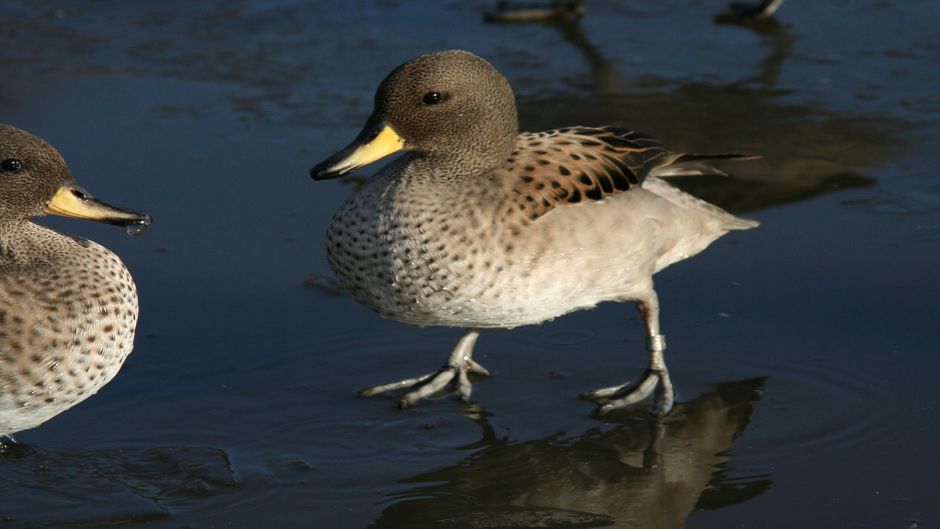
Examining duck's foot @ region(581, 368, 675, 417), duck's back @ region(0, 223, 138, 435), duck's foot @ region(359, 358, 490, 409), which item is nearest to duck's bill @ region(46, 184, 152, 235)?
duck's back @ region(0, 223, 138, 435)

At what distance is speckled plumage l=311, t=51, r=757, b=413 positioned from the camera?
168 inches

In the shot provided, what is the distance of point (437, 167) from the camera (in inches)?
175

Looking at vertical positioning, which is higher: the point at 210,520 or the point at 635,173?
the point at 635,173

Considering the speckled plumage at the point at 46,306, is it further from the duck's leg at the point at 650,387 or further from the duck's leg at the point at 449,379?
the duck's leg at the point at 650,387

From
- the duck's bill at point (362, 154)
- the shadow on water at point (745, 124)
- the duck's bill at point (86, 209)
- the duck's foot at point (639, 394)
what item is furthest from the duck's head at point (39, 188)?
the shadow on water at point (745, 124)

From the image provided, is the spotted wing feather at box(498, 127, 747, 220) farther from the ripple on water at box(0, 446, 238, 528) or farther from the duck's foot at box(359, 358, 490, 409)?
the ripple on water at box(0, 446, 238, 528)

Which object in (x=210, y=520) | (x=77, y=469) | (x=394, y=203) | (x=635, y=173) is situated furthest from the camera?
(x=635, y=173)

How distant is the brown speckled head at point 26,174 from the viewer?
3.92 m

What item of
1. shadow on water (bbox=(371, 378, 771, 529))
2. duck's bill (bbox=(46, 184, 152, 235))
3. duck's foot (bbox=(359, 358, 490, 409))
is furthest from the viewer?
duck's foot (bbox=(359, 358, 490, 409))

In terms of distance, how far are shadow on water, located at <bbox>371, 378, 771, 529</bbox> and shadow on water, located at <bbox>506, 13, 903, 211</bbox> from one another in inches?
63.4

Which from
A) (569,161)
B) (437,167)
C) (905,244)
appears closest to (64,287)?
(437,167)

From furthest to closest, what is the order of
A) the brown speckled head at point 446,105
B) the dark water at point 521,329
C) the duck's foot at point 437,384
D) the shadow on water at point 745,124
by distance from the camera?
1. the shadow on water at point 745,124
2. the duck's foot at point 437,384
3. the brown speckled head at point 446,105
4. the dark water at point 521,329

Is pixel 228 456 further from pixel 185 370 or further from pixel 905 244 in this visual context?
pixel 905 244

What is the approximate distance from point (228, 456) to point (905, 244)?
2645mm
